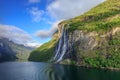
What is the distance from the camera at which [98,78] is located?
536 feet

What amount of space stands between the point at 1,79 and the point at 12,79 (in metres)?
7.26

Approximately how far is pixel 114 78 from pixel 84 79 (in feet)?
67.4

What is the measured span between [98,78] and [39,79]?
130 ft

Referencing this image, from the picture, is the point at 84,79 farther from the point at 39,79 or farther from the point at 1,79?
the point at 1,79

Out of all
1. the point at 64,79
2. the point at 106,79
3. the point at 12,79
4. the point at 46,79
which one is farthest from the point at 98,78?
the point at 12,79

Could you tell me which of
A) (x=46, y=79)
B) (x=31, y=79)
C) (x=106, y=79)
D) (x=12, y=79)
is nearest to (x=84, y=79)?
(x=106, y=79)

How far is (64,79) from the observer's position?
527 ft

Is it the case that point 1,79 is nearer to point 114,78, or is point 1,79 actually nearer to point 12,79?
point 12,79

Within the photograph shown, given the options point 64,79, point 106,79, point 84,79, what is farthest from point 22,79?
point 106,79

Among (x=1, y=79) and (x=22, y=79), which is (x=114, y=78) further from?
(x=1, y=79)

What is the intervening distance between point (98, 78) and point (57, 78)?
2765 centimetres

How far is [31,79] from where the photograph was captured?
6491 inches

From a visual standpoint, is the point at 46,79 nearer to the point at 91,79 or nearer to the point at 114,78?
the point at 91,79

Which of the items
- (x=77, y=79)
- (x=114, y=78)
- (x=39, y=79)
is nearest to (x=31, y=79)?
(x=39, y=79)
